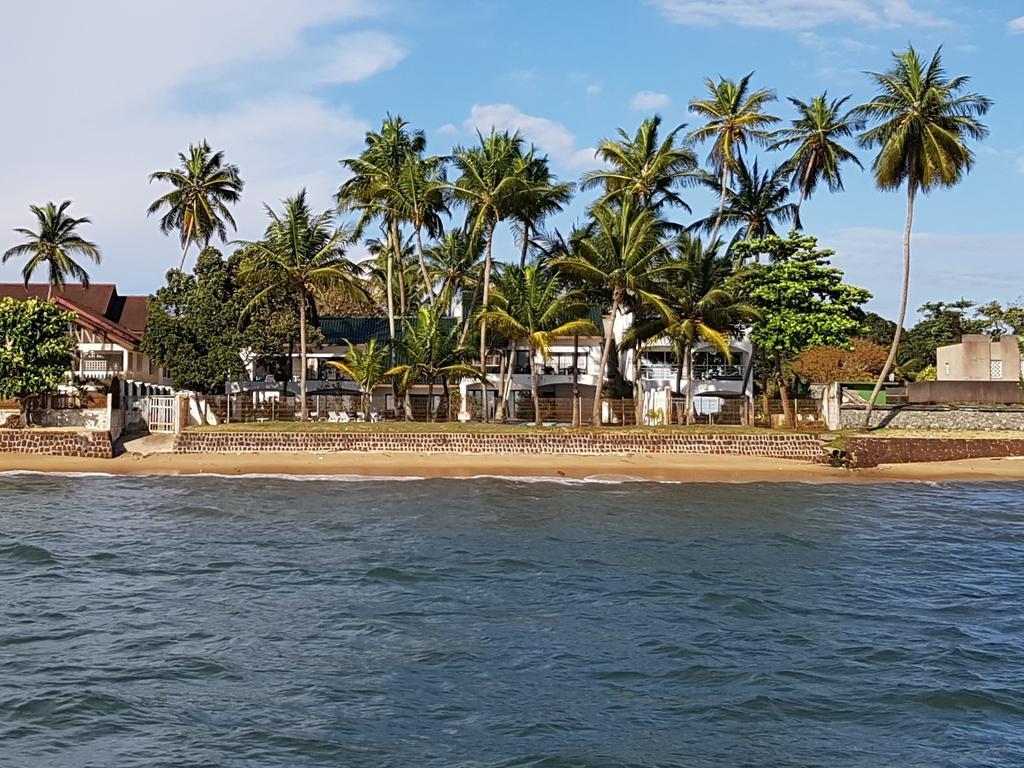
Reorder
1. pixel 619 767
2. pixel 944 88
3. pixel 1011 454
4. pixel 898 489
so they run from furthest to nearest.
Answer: pixel 944 88 → pixel 1011 454 → pixel 898 489 → pixel 619 767

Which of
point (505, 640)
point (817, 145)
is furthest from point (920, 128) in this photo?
point (505, 640)

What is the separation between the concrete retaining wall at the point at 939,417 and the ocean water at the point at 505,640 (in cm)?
1908

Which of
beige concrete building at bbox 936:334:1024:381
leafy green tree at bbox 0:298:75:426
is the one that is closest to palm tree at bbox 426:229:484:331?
leafy green tree at bbox 0:298:75:426

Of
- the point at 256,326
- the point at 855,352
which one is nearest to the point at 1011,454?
the point at 855,352

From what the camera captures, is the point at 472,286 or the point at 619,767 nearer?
the point at 619,767

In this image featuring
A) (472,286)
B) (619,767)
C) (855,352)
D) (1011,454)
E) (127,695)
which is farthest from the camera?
(472,286)

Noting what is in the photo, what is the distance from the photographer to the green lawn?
4025 centimetres

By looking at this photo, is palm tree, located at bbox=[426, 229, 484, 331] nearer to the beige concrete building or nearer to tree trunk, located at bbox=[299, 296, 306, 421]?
tree trunk, located at bbox=[299, 296, 306, 421]

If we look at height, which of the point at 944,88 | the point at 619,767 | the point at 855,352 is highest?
the point at 944,88

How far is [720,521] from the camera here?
26.5 metres

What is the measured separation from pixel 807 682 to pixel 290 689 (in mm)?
6478

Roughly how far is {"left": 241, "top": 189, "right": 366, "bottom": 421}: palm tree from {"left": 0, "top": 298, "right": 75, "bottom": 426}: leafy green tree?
309 inches

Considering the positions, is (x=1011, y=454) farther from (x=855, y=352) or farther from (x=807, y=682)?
(x=807, y=682)

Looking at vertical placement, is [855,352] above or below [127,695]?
above
